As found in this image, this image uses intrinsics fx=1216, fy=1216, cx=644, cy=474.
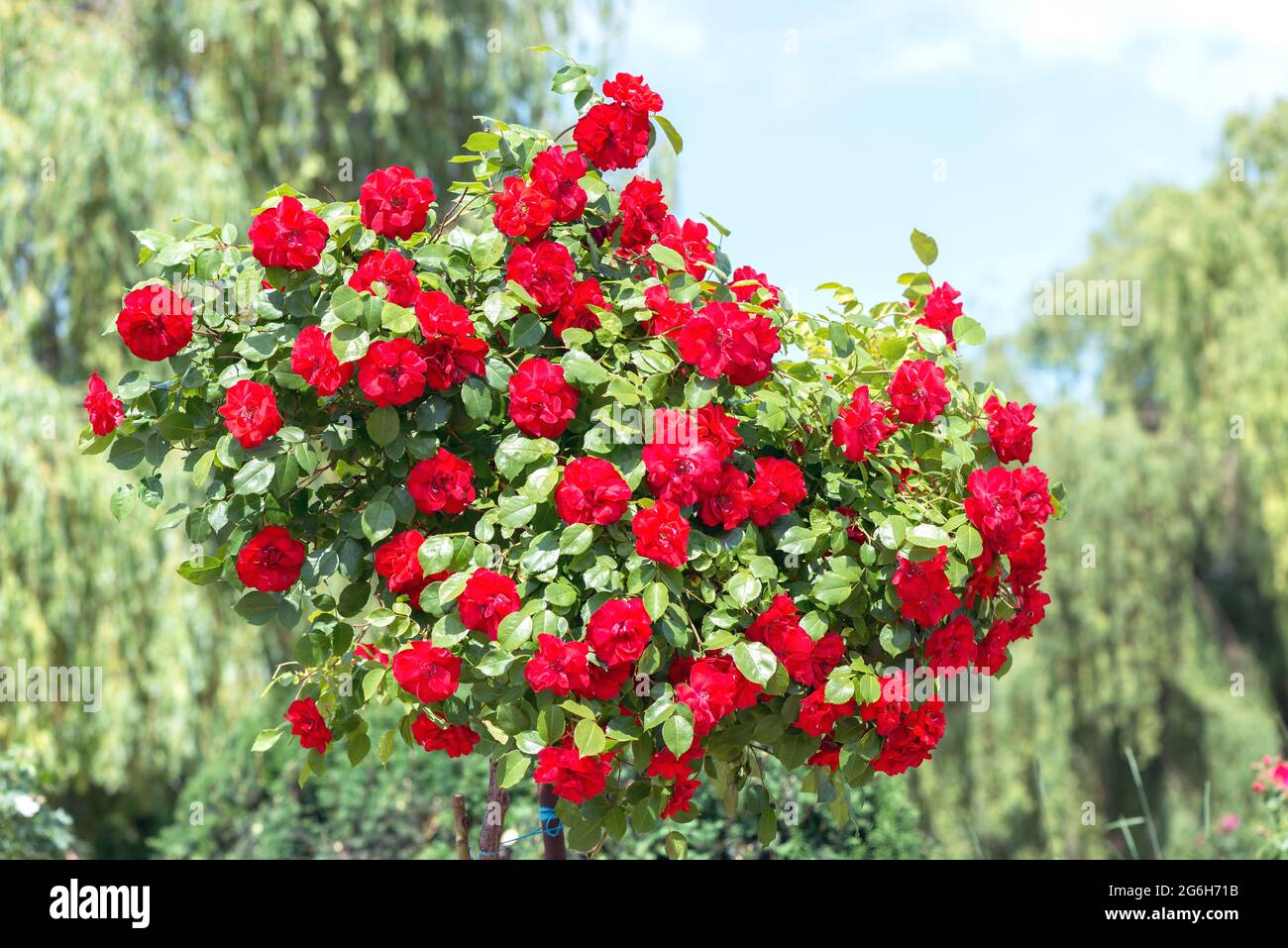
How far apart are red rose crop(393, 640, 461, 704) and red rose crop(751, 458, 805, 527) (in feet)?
2.00

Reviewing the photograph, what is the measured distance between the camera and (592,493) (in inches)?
80.9

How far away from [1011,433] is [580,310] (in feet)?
2.90

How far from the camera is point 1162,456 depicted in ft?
36.7

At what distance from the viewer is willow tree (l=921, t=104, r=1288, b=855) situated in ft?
34.6

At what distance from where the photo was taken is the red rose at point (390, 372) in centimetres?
211

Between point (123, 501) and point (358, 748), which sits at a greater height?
point (123, 501)

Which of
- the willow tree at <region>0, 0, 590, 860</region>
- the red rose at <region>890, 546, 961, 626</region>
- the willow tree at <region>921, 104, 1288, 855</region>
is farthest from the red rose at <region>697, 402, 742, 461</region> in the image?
the willow tree at <region>921, 104, 1288, 855</region>

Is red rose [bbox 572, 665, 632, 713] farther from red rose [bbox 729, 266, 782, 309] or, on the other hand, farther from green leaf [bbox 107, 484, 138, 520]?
green leaf [bbox 107, 484, 138, 520]

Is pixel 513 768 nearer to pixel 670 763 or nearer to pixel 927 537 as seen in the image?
pixel 670 763

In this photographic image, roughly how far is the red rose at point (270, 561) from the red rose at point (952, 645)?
3.94ft

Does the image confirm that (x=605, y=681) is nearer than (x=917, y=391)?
Yes

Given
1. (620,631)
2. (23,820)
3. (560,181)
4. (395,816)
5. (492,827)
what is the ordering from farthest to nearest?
(395,816), (23,820), (492,827), (560,181), (620,631)

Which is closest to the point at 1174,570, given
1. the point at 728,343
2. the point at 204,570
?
the point at 728,343
